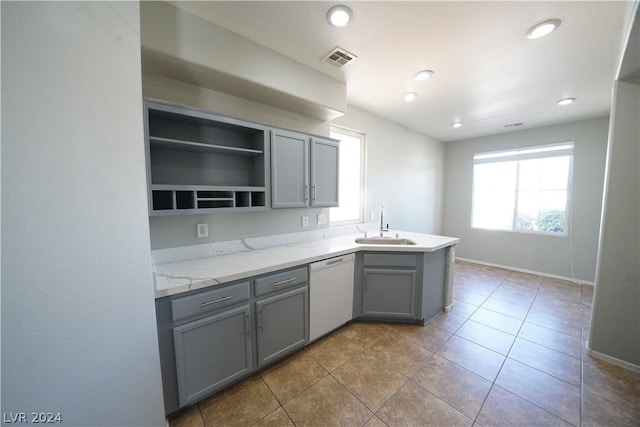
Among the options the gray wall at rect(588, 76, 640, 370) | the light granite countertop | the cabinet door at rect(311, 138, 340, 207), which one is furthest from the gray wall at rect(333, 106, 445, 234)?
the gray wall at rect(588, 76, 640, 370)

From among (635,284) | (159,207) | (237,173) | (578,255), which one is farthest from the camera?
(578,255)

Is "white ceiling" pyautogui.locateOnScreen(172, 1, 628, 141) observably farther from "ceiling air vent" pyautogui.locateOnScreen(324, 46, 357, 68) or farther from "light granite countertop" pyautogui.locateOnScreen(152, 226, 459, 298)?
"light granite countertop" pyautogui.locateOnScreen(152, 226, 459, 298)

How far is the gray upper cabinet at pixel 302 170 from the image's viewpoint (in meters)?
1.99

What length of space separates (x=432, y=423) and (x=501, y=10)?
2.66m

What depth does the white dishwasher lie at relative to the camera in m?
1.95

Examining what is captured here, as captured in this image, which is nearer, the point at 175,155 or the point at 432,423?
the point at 432,423

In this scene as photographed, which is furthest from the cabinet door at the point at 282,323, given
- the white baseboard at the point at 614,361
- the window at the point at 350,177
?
the white baseboard at the point at 614,361

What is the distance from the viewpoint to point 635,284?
1.73m

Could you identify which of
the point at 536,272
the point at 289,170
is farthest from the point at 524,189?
the point at 289,170

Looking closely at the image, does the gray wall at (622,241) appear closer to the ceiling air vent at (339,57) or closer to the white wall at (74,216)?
the ceiling air vent at (339,57)

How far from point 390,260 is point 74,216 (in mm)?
2281

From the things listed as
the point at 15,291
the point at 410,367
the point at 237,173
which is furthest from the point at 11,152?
the point at 410,367

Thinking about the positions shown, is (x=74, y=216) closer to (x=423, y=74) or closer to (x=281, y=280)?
(x=281, y=280)

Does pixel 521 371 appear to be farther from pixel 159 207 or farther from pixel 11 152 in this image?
pixel 11 152
